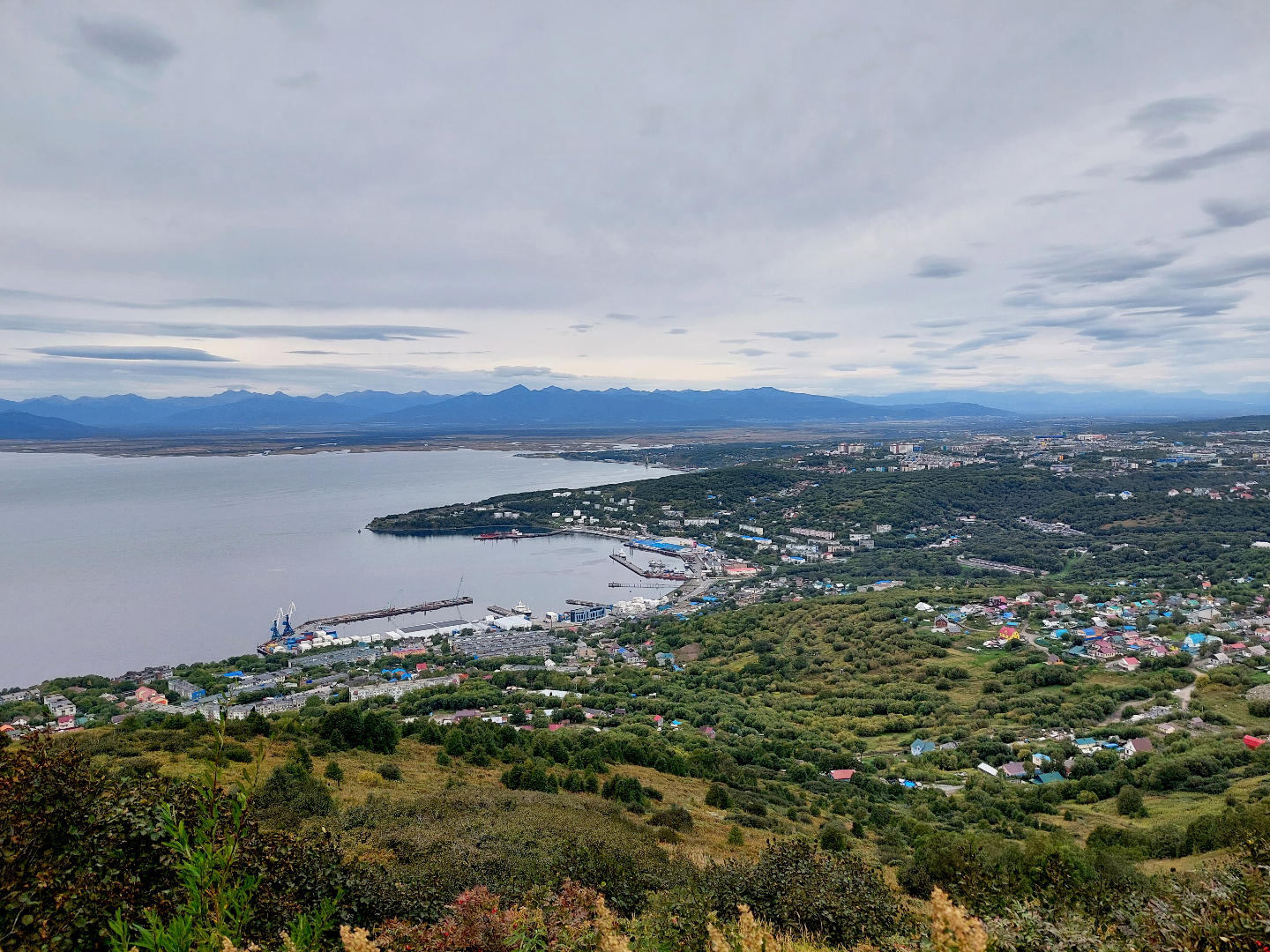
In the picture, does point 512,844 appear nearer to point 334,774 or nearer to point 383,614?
point 334,774

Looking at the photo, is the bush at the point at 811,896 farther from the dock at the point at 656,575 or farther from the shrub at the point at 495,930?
the dock at the point at 656,575

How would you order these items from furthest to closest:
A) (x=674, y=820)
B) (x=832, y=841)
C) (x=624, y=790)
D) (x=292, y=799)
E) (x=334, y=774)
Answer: (x=624, y=790), (x=334, y=774), (x=674, y=820), (x=832, y=841), (x=292, y=799)

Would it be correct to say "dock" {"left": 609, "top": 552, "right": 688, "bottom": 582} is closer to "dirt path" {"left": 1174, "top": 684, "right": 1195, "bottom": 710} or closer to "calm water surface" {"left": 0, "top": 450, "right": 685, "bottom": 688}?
"calm water surface" {"left": 0, "top": 450, "right": 685, "bottom": 688}

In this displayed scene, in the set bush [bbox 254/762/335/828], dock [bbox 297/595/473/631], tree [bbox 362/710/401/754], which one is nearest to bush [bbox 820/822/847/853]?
bush [bbox 254/762/335/828]

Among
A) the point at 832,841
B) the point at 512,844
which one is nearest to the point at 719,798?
the point at 832,841

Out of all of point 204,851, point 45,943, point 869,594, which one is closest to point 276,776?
point 45,943
